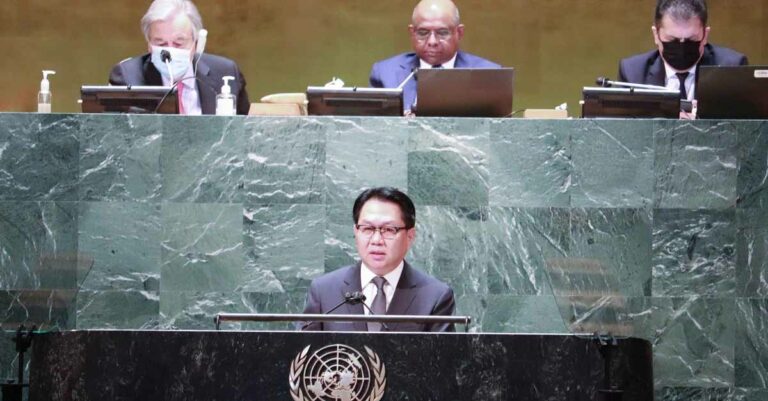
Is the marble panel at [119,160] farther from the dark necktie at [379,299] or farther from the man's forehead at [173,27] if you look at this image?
the dark necktie at [379,299]

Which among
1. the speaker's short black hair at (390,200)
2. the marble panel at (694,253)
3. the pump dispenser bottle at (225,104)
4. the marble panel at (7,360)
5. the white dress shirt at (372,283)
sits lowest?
the marble panel at (7,360)

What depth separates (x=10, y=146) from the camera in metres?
6.02

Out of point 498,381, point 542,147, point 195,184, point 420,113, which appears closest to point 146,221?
point 195,184

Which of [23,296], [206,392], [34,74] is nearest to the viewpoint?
[206,392]

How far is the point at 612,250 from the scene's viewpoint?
5984 millimetres

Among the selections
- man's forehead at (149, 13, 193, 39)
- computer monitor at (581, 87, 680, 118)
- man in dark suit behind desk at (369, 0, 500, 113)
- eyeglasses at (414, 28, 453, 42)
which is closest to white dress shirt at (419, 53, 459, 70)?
man in dark suit behind desk at (369, 0, 500, 113)

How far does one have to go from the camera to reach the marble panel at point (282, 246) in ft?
19.6

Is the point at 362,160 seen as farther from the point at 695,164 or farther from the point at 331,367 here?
the point at 331,367

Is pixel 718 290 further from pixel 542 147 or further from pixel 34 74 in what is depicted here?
pixel 34 74

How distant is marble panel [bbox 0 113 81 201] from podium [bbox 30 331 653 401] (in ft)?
6.27

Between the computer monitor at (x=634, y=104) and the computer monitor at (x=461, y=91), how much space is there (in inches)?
14.5

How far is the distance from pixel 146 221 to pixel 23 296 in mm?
591

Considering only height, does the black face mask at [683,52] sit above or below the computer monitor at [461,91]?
above

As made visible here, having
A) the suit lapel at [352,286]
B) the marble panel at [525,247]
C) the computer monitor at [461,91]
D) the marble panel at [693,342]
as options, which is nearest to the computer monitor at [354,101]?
the computer monitor at [461,91]
